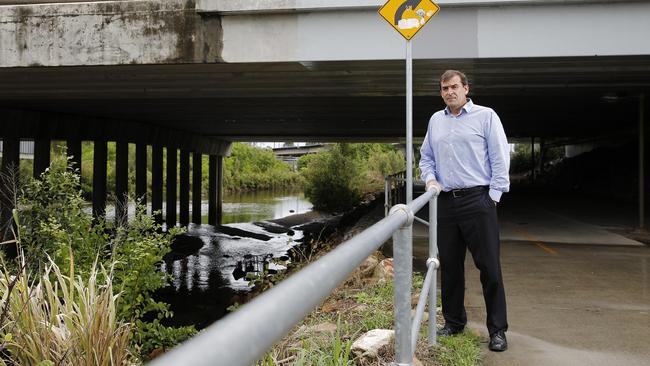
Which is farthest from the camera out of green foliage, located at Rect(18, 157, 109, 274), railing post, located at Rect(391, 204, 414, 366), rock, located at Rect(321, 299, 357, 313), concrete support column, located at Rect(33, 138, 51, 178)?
concrete support column, located at Rect(33, 138, 51, 178)

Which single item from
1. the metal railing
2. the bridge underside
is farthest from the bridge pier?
the metal railing

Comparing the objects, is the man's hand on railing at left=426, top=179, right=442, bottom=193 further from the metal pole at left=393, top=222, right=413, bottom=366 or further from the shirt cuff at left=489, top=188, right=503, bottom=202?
the metal pole at left=393, top=222, right=413, bottom=366

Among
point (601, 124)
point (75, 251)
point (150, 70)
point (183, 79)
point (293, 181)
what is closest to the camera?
point (75, 251)

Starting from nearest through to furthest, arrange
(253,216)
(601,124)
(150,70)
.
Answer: (150,70) → (601,124) → (253,216)

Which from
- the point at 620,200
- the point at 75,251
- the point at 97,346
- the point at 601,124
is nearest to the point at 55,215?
the point at 75,251

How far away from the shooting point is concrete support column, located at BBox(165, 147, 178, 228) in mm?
29739

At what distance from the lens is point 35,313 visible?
399cm

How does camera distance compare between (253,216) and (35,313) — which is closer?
(35,313)

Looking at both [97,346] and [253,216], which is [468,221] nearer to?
[97,346]

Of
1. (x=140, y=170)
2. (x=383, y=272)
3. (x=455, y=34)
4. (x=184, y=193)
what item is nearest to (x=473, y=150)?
(x=383, y=272)

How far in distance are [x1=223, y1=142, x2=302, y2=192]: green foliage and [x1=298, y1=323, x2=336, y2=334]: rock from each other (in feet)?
181

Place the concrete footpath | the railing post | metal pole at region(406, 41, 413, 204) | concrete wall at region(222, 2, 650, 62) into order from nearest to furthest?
the railing post < the concrete footpath < metal pole at region(406, 41, 413, 204) < concrete wall at region(222, 2, 650, 62)

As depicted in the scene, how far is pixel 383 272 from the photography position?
6.62 m

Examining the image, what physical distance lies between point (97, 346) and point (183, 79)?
933cm
